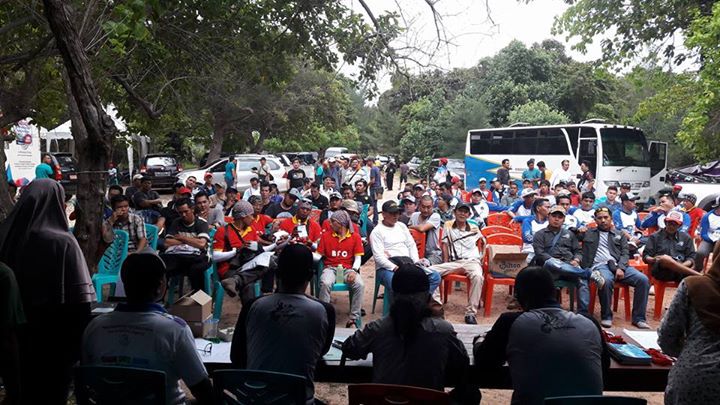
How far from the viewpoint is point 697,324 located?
8.32ft

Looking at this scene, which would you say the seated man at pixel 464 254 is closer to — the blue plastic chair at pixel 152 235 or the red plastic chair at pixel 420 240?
the red plastic chair at pixel 420 240

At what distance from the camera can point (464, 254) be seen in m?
7.09

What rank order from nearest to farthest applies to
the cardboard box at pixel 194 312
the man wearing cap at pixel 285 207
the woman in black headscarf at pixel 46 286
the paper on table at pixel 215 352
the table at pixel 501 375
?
the woman in black headscarf at pixel 46 286, the table at pixel 501 375, the paper on table at pixel 215 352, the cardboard box at pixel 194 312, the man wearing cap at pixel 285 207

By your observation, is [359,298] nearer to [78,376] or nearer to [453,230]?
[453,230]

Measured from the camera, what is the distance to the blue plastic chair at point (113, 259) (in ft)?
20.6

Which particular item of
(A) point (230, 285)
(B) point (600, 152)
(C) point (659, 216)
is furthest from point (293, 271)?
(B) point (600, 152)

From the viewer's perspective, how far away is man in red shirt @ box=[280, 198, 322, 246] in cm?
722

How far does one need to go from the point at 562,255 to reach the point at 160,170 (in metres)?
18.3

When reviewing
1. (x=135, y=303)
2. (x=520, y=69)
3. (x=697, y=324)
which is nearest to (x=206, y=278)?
(x=135, y=303)

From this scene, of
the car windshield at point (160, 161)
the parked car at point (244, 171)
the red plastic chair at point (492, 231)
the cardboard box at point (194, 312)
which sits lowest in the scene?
the cardboard box at point (194, 312)

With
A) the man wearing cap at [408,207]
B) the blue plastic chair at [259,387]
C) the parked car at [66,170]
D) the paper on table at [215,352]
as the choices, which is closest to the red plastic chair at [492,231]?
the man wearing cap at [408,207]

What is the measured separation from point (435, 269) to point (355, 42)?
11.9 ft

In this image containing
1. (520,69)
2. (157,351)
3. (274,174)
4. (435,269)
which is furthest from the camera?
(520,69)

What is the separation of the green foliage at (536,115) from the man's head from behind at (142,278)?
26.9 metres
